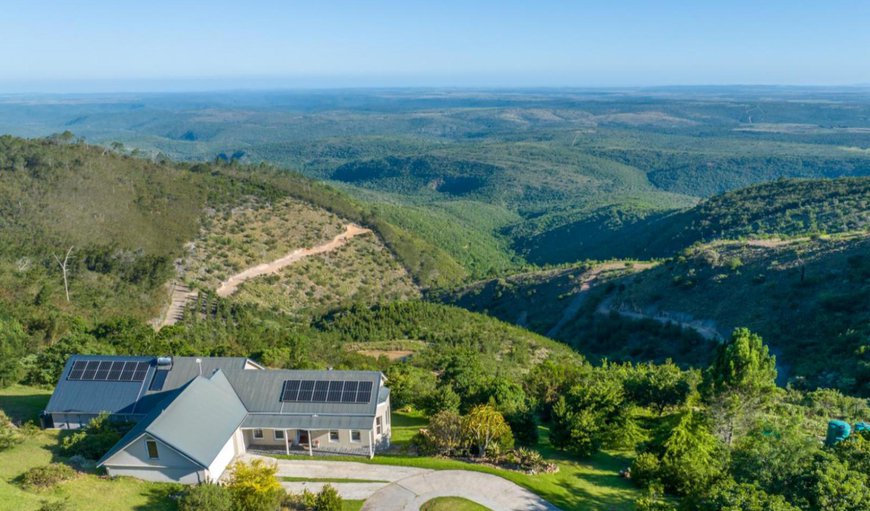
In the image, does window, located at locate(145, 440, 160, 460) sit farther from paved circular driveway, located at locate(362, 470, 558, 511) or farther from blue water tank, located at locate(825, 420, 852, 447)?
blue water tank, located at locate(825, 420, 852, 447)

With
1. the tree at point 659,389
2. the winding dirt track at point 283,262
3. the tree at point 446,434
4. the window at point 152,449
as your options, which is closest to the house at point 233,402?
the window at point 152,449

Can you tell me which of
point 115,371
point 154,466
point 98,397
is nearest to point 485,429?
point 154,466

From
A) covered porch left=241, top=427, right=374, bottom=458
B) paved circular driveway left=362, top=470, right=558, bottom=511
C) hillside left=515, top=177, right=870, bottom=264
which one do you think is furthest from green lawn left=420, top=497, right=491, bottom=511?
hillside left=515, top=177, right=870, bottom=264

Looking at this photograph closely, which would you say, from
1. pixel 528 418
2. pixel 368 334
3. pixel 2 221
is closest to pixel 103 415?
pixel 528 418

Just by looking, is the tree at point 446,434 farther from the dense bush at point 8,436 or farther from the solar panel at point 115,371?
the dense bush at point 8,436

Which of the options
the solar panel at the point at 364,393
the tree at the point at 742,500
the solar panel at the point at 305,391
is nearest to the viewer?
the tree at the point at 742,500

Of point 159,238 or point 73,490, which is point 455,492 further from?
point 159,238
